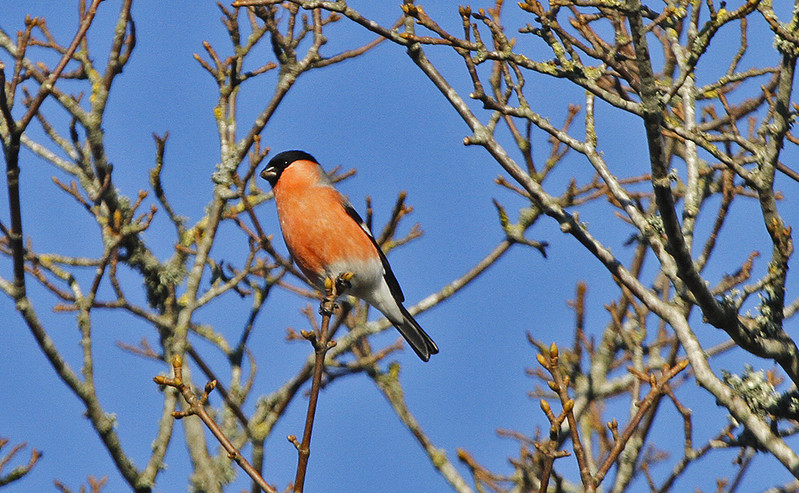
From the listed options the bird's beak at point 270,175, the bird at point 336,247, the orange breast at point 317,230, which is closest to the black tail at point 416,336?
the bird at point 336,247

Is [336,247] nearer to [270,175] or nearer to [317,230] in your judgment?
[317,230]

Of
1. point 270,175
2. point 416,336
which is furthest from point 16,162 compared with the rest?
point 416,336

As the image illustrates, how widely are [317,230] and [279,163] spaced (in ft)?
3.09

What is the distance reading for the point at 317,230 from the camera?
4977mm

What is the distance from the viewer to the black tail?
5211mm

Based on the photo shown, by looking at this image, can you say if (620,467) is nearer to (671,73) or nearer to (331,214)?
(331,214)

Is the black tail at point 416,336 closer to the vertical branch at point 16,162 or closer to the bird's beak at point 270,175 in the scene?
the bird's beak at point 270,175

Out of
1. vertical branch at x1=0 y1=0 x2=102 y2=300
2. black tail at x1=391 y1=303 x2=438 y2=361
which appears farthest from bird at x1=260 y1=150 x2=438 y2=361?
vertical branch at x1=0 y1=0 x2=102 y2=300

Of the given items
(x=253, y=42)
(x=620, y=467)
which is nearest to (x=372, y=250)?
(x=253, y=42)

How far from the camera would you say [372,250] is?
16.9 ft

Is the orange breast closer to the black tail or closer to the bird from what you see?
the bird

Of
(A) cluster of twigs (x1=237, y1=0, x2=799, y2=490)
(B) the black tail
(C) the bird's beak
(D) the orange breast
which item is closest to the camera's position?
(A) cluster of twigs (x1=237, y1=0, x2=799, y2=490)

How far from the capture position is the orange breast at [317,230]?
16.3 feet

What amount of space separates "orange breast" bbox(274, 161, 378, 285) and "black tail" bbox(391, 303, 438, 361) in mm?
472
